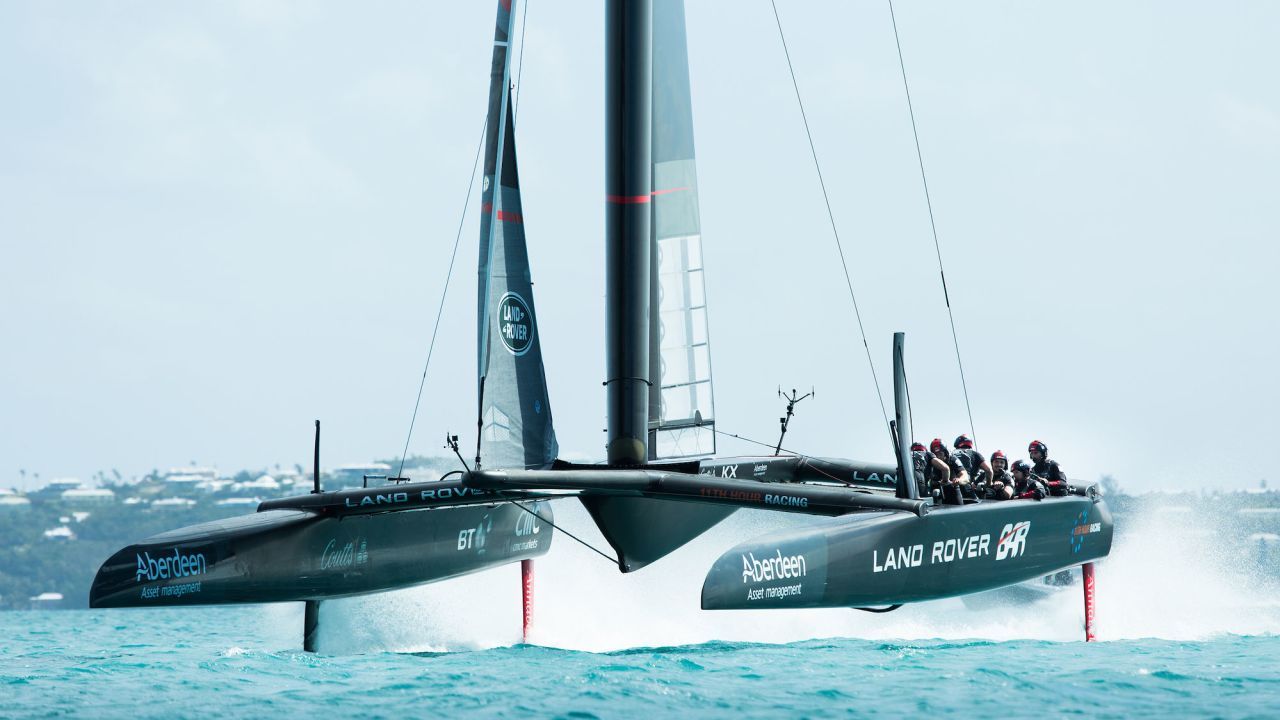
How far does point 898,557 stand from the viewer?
740cm

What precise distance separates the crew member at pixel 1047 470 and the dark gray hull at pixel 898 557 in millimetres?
293

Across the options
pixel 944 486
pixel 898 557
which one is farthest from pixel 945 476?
pixel 898 557

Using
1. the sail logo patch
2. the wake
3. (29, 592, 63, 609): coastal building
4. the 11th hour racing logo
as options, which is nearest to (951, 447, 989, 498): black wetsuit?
the sail logo patch

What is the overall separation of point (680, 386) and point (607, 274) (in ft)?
3.08

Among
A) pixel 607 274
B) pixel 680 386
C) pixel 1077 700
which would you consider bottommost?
pixel 1077 700

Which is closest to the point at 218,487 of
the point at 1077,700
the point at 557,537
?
the point at 557,537

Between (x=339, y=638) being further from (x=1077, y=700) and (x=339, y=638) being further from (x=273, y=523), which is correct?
(x=1077, y=700)

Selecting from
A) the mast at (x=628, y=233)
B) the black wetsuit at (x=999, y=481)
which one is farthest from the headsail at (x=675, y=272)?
the black wetsuit at (x=999, y=481)

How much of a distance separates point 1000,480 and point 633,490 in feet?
10.2

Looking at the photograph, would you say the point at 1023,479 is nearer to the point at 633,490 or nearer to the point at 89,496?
the point at 633,490

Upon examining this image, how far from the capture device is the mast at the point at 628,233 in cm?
780

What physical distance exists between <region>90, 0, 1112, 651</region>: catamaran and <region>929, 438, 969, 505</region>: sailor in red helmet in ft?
0.60

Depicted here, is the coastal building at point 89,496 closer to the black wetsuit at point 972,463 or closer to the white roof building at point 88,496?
the white roof building at point 88,496

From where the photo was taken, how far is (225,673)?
775 cm
